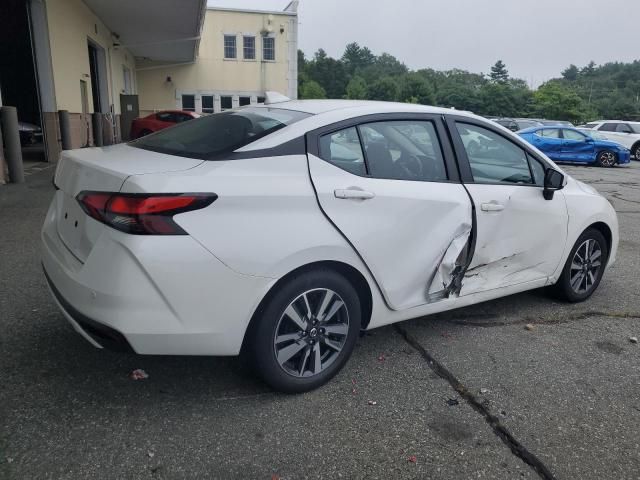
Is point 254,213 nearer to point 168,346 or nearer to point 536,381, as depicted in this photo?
point 168,346

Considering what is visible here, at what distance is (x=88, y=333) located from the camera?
2.52 meters

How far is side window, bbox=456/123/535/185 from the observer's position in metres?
3.60

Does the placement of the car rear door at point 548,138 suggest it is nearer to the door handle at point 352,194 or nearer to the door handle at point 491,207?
the door handle at point 491,207

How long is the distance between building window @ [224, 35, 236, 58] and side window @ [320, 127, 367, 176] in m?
32.6

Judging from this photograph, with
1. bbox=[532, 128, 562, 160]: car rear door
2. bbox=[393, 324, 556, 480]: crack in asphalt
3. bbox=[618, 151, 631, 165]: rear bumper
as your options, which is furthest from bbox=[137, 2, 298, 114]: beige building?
bbox=[393, 324, 556, 480]: crack in asphalt

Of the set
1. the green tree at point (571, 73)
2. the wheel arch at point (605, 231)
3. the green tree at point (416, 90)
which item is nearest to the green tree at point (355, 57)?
the green tree at point (416, 90)

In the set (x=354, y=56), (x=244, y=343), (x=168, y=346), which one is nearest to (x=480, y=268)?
(x=244, y=343)

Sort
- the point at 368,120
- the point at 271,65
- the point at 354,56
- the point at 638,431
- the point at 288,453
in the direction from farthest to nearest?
the point at 354,56 → the point at 271,65 → the point at 368,120 → the point at 638,431 → the point at 288,453

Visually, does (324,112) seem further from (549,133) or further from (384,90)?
(384,90)

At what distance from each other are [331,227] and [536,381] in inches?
62.9

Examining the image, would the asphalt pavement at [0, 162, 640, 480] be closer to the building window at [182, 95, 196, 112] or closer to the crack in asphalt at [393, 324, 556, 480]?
the crack in asphalt at [393, 324, 556, 480]

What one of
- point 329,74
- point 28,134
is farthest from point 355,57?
point 28,134

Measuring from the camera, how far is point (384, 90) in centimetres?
8862

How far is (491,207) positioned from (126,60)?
1118 inches
